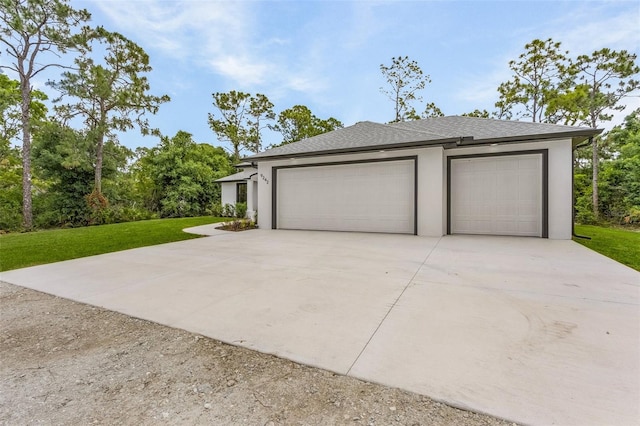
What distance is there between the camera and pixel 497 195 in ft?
26.5

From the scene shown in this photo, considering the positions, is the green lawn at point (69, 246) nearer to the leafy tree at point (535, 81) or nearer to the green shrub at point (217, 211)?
the green shrub at point (217, 211)

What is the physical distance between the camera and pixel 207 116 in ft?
79.9

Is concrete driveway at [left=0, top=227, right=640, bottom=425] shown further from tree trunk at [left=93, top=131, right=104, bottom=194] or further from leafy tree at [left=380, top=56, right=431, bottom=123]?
leafy tree at [left=380, top=56, right=431, bottom=123]

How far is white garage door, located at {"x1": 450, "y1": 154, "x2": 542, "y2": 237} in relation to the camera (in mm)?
7730

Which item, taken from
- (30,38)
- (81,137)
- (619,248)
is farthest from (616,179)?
(30,38)

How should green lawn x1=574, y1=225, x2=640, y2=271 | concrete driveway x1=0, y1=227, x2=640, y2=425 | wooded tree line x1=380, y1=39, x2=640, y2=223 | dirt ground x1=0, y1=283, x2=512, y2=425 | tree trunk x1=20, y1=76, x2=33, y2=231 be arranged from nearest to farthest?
1. dirt ground x1=0, y1=283, x2=512, y2=425
2. concrete driveway x1=0, y1=227, x2=640, y2=425
3. green lawn x1=574, y1=225, x2=640, y2=271
4. tree trunk x1=20, y1=76, x2=33, y2=231
5. wooded tree line x1=380, y1=39, x2=640, y2=223

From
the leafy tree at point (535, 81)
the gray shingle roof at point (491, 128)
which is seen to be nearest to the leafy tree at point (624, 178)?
the leafy tree at point (535, 81)

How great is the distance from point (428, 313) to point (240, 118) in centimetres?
2493

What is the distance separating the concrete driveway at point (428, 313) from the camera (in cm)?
173

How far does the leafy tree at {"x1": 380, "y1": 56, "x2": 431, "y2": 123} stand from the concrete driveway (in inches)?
675

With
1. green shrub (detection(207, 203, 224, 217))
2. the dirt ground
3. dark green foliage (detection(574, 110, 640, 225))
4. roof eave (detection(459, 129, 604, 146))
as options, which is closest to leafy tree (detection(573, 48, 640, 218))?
dark green foliage (detection(574, 110, 640, 225))

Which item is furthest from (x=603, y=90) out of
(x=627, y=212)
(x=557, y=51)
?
(x=627, y=212)

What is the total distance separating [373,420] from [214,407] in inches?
35.0

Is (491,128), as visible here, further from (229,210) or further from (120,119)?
(120,119)
